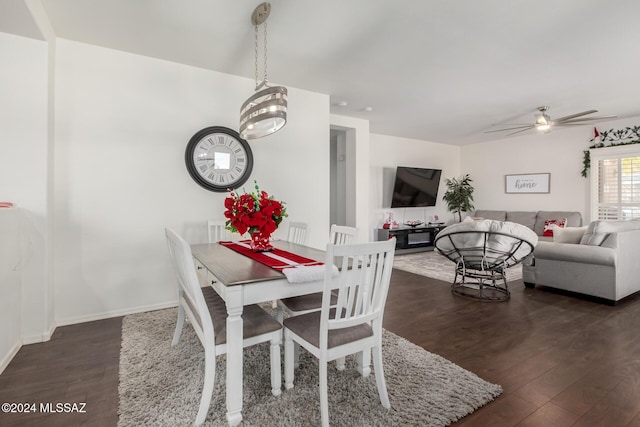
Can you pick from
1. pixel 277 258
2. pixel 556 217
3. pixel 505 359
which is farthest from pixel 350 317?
pixel 556 217

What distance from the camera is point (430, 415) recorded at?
167cm

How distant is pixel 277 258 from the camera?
2.20 metres

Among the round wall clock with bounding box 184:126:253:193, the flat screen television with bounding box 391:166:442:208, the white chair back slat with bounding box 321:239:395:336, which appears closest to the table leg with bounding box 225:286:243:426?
the white chair back slat with bounding box 321:239:395:336

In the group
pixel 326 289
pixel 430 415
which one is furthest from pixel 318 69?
pixel 430 415

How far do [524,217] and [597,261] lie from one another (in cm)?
360

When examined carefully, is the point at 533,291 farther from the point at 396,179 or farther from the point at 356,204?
the point at 396,179

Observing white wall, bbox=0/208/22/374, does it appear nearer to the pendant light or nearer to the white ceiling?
the white ceiling

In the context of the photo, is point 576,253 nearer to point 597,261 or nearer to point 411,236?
point 597,261

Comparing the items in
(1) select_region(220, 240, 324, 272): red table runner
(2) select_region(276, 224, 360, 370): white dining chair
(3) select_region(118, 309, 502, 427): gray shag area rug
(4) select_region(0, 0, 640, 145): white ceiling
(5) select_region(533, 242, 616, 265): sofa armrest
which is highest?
(4) select_region(0, 0, 640, 145): white ceiling

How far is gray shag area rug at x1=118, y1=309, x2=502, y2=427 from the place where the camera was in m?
1.65

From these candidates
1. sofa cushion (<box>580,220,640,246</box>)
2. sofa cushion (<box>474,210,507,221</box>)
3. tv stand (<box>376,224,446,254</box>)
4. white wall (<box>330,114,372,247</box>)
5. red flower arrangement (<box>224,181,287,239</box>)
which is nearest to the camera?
red flower arrangement (<box>224,181,287,239</box>)

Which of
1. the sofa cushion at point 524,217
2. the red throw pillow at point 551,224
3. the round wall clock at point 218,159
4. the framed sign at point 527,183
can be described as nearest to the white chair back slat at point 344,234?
the round wall clock at point 218,159

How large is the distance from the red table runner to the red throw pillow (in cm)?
585

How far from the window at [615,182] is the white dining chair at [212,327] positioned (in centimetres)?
686
